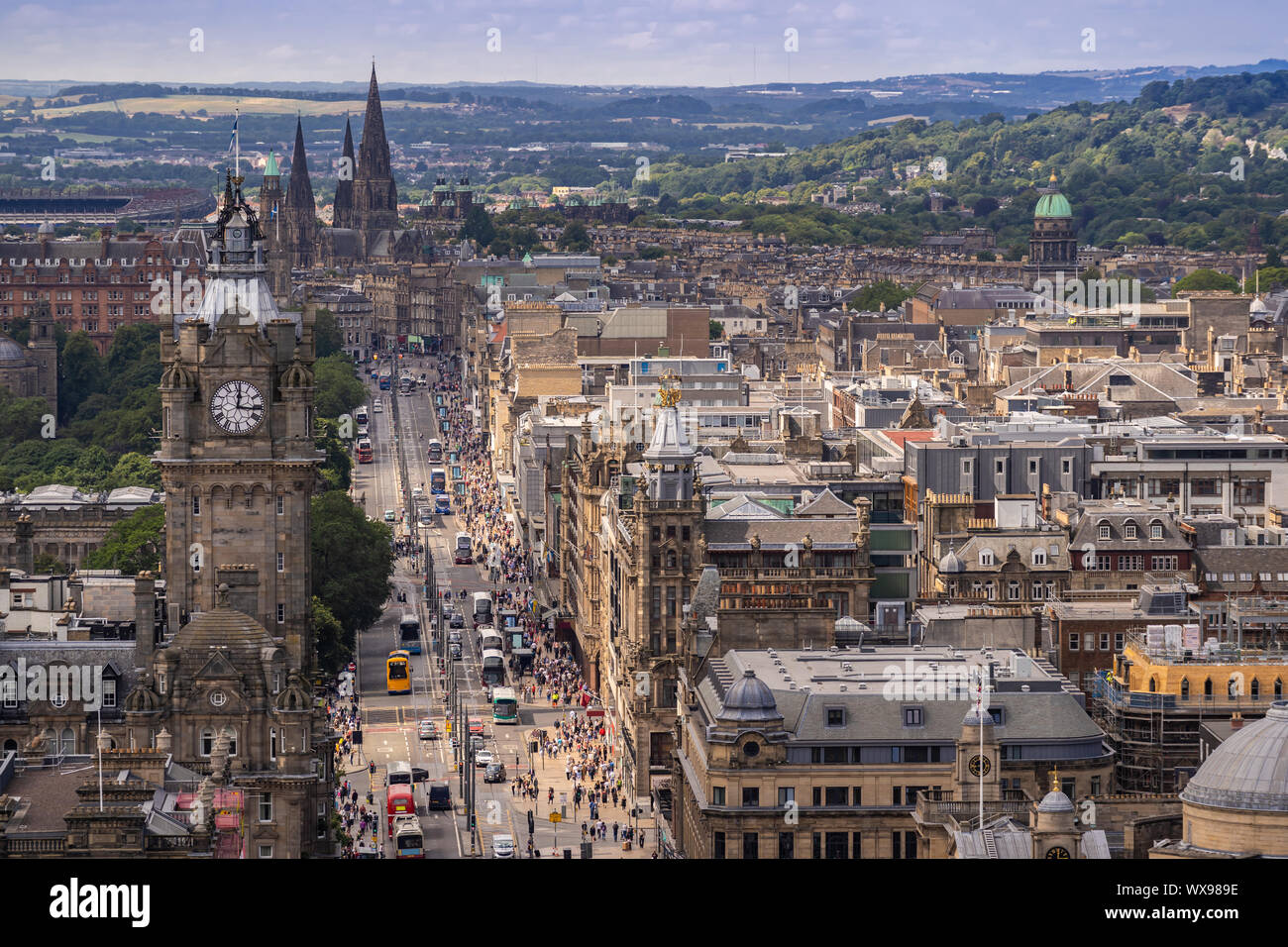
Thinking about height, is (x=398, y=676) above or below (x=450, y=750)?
above

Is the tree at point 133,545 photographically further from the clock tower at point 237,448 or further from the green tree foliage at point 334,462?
the clock tower at point 237,448

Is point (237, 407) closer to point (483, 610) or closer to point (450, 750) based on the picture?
point (450, 750)

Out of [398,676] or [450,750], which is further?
[398,676]

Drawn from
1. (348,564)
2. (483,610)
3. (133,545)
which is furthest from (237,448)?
(483,610)

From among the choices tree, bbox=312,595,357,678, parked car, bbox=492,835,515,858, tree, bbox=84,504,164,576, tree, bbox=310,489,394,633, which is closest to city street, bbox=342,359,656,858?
parked car, bbox=492,835,515,858

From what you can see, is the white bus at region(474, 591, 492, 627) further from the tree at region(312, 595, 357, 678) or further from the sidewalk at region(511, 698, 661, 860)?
the sidewalk at region(511, 698, 661, 860)

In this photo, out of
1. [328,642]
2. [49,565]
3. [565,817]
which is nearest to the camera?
[565,817]

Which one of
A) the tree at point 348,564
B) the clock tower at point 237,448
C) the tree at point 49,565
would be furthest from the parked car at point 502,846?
the tree at point 49,565
